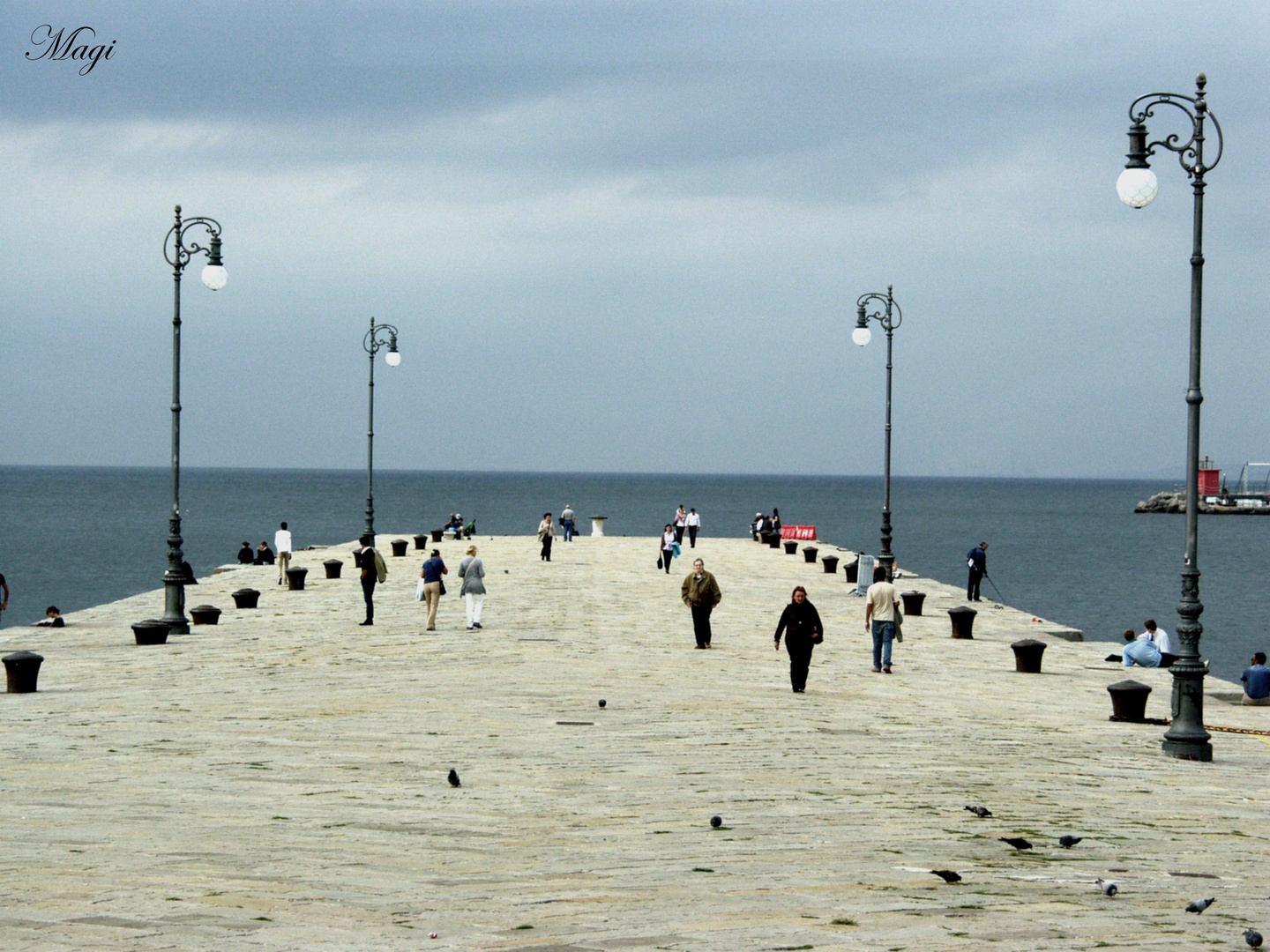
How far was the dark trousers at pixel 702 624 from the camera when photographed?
25.0 m

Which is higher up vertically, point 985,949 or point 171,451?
point 171,451

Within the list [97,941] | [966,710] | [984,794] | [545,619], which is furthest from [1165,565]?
[97,941]

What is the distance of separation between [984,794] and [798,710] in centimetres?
532

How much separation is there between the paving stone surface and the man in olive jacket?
78 cm

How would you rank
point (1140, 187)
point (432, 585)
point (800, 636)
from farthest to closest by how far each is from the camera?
point (432, 585)
point (800, 636)
point (1140, 187)

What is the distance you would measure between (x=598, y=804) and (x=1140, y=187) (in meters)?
9.42

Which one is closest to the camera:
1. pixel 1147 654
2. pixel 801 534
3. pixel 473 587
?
pixel 1147 654

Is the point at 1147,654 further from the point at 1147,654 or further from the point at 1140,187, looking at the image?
the point at 1140,187

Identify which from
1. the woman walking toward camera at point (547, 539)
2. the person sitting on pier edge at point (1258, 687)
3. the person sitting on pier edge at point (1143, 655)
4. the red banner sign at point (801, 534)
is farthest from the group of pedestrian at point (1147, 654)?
the red banner sign at point (801, 534)

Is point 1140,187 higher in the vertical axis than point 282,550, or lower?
higher

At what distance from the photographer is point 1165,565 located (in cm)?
9875

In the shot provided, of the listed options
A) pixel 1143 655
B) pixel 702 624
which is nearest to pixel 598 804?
pixel 702 624

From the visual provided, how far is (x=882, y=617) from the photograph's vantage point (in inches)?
891

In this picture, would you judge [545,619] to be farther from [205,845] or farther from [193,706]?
[205,845]
